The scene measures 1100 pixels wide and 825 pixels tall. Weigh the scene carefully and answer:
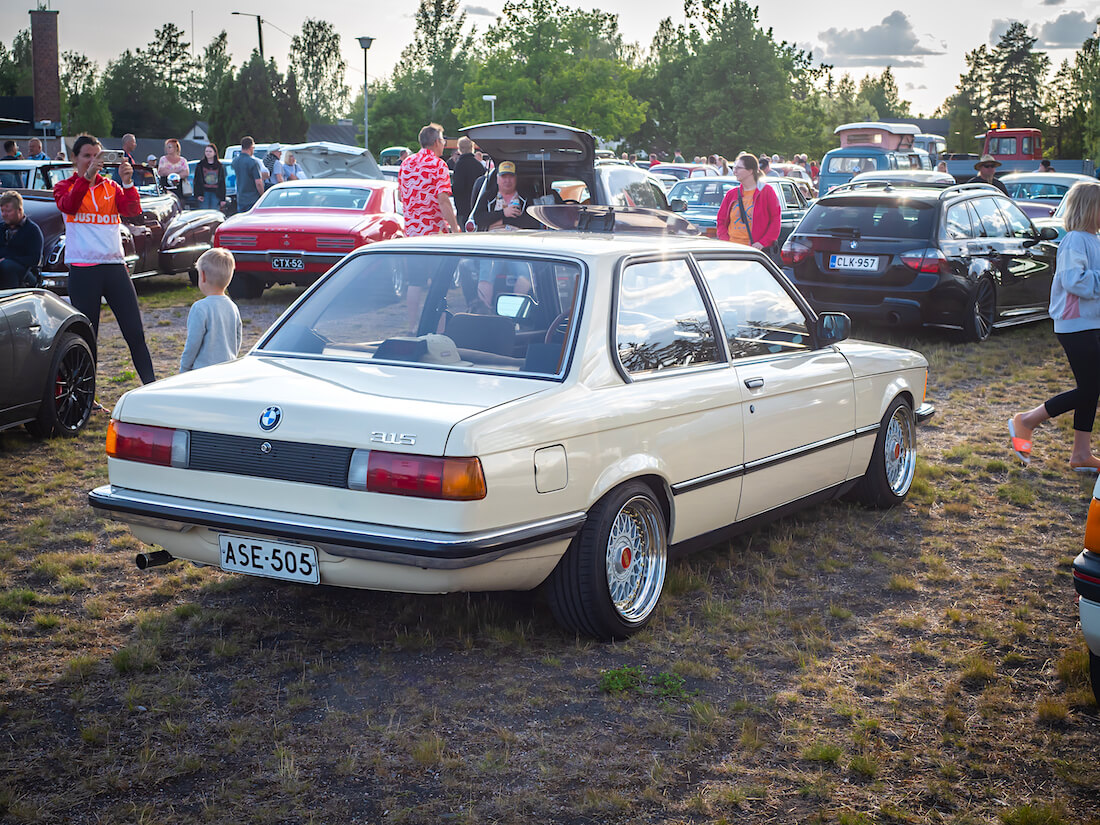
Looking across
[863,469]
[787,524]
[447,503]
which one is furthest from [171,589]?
[863,469]

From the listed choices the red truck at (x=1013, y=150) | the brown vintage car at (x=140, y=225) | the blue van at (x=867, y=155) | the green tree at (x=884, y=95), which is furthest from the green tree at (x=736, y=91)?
the green tree at (x=884, y=95)

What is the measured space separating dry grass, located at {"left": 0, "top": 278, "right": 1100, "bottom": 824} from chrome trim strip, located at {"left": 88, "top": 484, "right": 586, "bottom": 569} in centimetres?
52

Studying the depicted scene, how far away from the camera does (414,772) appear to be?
3514 mm

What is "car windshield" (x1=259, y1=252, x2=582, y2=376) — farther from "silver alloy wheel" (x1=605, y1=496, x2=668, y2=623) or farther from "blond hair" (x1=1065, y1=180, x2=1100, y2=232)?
"blond hair" (x1=1065, y1=180, x2=1100, y2=232)

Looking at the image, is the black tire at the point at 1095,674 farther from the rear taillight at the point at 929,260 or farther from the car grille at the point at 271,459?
the rear taillight at the point at 929,260

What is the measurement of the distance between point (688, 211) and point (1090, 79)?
5884 cm

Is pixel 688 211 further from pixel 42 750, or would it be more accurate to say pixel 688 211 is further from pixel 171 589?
pixel 42 750

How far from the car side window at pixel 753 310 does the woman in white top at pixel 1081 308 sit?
2.17m

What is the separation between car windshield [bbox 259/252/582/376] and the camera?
Result: 4512 mm

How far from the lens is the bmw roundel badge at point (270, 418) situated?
13.2 feet

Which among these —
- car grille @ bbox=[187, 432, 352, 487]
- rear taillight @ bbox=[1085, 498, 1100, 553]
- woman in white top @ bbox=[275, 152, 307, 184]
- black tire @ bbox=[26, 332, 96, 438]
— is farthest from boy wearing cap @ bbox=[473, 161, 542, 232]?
woman in white top @ bbox=[275, 152, 307, 184]

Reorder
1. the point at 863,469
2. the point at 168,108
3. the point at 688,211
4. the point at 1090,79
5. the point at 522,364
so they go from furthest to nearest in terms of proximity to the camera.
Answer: the point at 168,108, the point at 1090,79, the point at 688,211, the point at 863,469, the point at 522,364

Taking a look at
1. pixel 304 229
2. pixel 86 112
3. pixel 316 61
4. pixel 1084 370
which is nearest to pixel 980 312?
pixel 1084 370

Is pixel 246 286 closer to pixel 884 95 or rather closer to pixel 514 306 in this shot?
pixel 514 306
